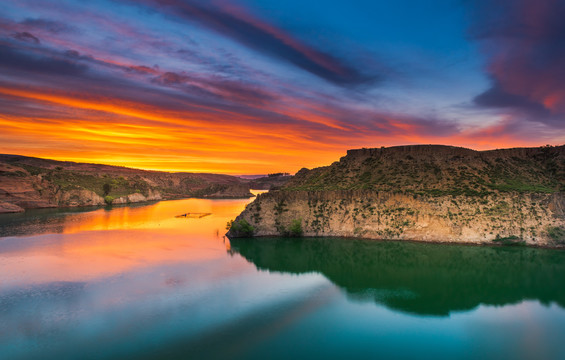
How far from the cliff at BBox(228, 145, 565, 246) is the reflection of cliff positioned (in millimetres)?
2760

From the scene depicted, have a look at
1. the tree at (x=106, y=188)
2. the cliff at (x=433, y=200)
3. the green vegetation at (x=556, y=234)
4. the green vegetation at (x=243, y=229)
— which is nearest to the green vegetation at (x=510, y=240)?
the cliff at (x=433, y=200)

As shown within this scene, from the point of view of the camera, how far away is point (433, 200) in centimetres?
5259

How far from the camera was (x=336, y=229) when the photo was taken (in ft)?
183

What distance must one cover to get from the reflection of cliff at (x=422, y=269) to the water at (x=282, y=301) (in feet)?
0.66

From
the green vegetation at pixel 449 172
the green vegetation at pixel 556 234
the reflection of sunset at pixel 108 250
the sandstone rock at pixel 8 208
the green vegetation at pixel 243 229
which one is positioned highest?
the green vegetation at pixel 449 172

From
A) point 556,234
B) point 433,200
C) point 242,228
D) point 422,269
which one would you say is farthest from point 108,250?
point 556,234

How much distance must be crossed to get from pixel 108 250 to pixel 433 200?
52.4m

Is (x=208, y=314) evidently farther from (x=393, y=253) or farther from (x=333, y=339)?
(x=393, y=253)

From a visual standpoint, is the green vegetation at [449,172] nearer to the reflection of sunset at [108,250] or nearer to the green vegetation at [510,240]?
the green vegetation at [510,240]

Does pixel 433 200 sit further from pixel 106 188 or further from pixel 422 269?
pixel 106 188

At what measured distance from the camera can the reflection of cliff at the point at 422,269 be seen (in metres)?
29.6

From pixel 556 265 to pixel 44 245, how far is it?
72974 millimetres

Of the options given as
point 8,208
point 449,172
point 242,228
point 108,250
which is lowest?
point 108,250

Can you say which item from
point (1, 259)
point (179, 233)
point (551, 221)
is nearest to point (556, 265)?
point (551, 221)
